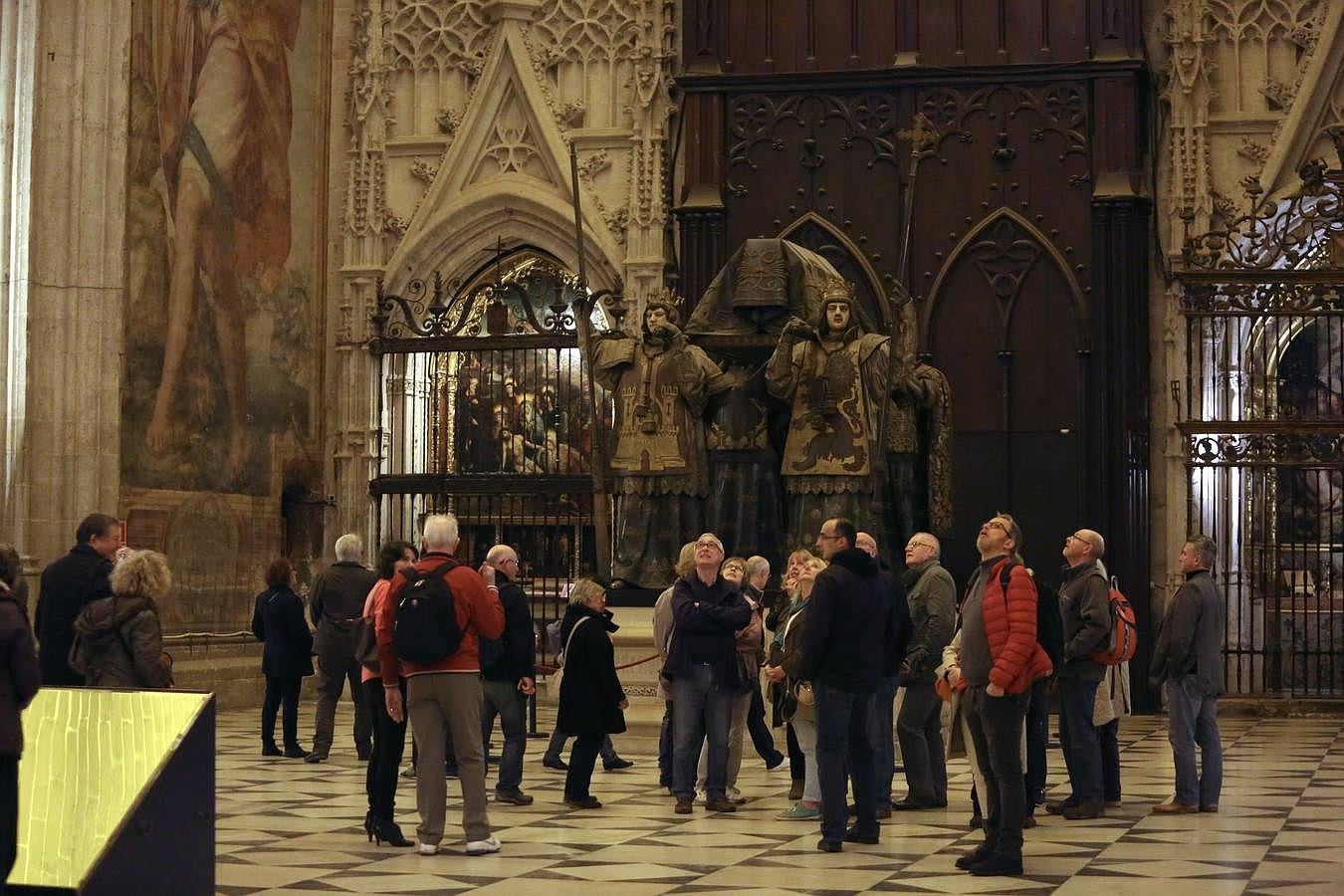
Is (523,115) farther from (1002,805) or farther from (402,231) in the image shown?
(1002,805)

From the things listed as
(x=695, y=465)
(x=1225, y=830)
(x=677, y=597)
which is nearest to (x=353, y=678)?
(x=695, y=465)

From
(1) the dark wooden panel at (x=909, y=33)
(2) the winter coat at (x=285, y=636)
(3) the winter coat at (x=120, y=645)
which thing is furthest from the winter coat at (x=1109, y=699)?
(1) the dark wooden panel at (x=909, y=33)

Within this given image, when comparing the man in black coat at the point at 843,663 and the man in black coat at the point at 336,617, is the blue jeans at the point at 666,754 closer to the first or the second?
the man in black coat at the point at 843,663

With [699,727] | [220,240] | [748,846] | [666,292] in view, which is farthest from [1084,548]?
[220,240]

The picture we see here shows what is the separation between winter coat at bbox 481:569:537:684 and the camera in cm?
1064

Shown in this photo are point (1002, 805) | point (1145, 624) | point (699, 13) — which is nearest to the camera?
point (1002, 805)

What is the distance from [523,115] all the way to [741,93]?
2.20m

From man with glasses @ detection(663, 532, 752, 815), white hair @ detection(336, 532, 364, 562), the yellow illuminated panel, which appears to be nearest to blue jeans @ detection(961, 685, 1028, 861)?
man with glasses @ detection(663, 532, 752, 815)

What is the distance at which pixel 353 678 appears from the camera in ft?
41.2

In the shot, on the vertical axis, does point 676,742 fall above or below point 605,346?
below

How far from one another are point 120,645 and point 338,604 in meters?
4.13

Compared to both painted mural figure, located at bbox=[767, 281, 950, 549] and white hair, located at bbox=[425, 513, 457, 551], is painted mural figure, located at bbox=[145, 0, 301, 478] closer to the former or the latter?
painted mural figure, located at bbox=[767, 281, 950, 549]

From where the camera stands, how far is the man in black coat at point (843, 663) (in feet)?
27.9

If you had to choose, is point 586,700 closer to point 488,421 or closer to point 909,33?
point 488,421
